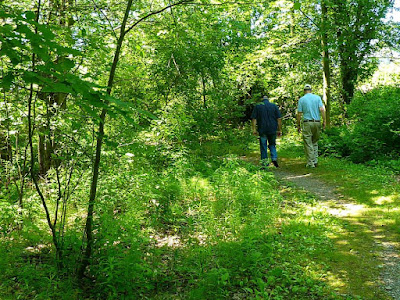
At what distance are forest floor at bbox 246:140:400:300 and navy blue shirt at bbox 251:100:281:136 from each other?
3.97 ft

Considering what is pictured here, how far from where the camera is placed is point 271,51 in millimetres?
12148

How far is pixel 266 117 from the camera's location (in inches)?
370

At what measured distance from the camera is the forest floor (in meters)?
3.92

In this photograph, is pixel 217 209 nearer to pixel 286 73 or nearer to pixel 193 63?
pixel 193 63

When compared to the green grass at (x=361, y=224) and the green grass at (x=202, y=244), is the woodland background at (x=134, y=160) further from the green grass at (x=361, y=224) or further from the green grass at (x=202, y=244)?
the green grass at (x=361, y=224)

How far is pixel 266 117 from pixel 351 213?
4012mm

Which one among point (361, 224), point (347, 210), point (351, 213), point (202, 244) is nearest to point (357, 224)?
point (361, 224)

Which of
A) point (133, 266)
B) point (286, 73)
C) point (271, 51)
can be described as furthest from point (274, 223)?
point (286, 73)

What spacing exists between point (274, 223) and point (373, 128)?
21.0 feet

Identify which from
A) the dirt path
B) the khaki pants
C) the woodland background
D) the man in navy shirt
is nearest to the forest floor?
the dirt path

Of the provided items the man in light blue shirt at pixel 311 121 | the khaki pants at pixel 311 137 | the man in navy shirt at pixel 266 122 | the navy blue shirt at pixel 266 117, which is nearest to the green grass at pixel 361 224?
the khaki pants at pixel 311 137

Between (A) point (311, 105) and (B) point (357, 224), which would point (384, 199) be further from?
(A) point (311, 105)

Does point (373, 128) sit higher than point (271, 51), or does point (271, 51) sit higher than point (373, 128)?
point (271, 51)

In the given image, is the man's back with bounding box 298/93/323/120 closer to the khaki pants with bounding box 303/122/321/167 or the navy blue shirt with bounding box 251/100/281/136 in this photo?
the khaki pants with bounding box 303/122/321/167
